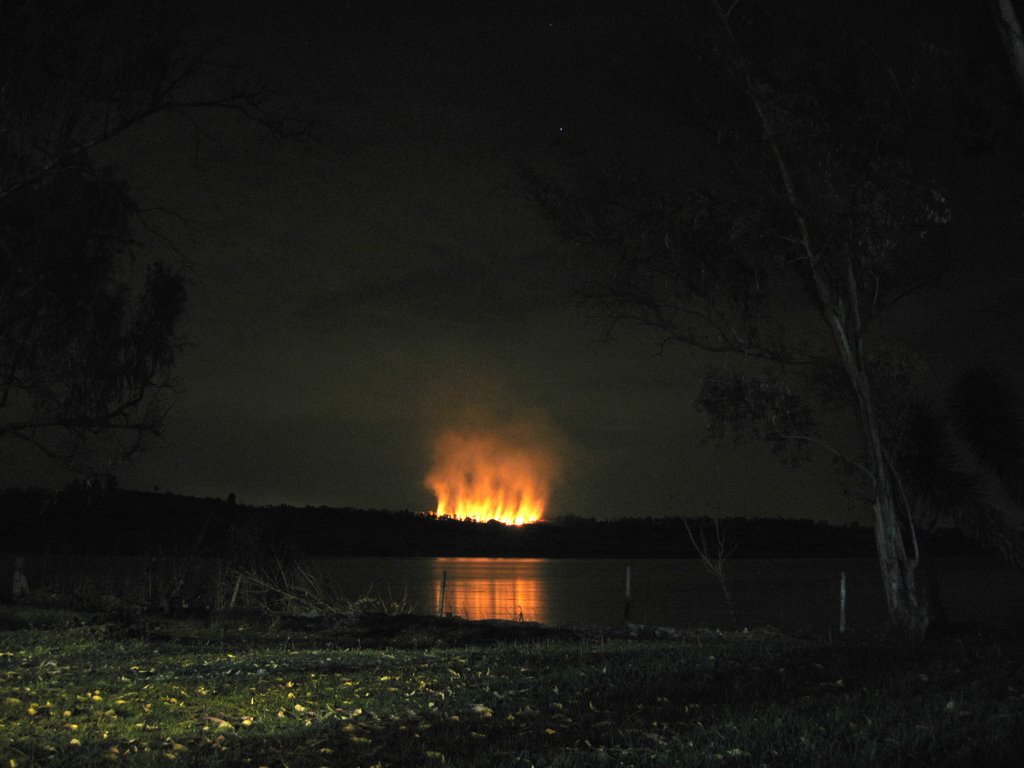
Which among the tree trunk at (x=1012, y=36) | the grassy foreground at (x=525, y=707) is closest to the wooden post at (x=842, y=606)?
the grassy foreground at (x=525, y=707)

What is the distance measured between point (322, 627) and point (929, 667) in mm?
12001

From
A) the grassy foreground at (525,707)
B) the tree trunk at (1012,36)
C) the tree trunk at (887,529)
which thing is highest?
the tree trunk at (1012,36)

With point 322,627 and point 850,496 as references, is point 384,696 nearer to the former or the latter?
point 322,627

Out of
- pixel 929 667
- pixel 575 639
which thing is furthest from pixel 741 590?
pixel 929 667

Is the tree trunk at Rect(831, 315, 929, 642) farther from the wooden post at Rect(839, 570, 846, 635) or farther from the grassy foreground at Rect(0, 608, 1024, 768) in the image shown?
the grassy foreground at Rect(0, 608, 1024, 768)

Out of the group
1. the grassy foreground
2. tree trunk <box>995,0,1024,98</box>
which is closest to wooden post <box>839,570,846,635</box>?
the grassy foreground

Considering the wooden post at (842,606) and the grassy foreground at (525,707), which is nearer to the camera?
the grassy foreground at (525,707)

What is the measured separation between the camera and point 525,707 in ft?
28.4

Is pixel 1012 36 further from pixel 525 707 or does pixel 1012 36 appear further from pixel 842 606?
pixel 842 606

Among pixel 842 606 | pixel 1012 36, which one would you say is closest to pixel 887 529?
pixel 842 606

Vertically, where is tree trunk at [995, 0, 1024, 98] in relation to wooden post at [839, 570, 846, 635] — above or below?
above

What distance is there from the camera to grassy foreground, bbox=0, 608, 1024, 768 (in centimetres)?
686

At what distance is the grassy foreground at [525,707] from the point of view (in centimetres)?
686

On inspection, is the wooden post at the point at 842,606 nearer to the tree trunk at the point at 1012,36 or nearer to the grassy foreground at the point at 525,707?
the grassy foreground at the point at 525,707
